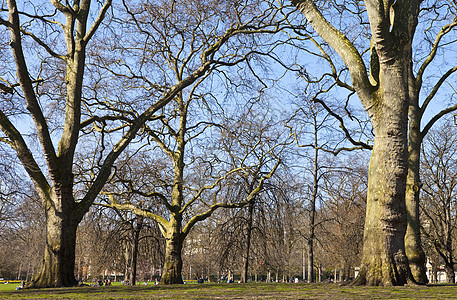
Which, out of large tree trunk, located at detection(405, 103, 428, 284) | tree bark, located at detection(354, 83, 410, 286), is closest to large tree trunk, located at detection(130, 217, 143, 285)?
large tree trunk, located at detection(405, 103, 428, 284)

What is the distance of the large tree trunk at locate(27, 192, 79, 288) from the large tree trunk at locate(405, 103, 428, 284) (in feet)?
24.0

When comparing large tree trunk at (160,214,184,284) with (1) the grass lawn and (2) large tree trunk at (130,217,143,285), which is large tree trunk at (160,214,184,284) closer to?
(2) large tree trunk at (130,217,143,285)

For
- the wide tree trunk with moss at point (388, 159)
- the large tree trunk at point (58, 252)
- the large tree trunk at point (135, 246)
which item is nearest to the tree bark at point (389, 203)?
the wide tree trunk with moss at point (388, 159)

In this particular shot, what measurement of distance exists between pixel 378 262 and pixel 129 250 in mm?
19723

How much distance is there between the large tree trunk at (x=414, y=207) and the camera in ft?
32.1

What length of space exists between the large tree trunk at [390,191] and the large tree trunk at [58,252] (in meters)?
5.50

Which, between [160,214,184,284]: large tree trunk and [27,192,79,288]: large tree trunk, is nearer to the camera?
[27,192,79,288]: large tree trunk

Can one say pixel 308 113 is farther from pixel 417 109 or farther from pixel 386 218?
pixel 386 218

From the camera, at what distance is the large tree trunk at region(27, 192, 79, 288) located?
27.5ft

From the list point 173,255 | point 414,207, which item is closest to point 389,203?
point 414,207

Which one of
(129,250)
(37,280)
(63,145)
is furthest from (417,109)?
(129,250)

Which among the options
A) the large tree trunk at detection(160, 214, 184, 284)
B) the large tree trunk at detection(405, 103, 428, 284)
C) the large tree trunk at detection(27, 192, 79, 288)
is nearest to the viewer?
the large tree trunk at detection(27, 192, 79, 288)

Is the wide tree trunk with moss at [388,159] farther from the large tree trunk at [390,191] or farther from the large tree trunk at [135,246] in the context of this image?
the large tree trunk at [135,246]

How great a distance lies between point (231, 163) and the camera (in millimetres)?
16859
